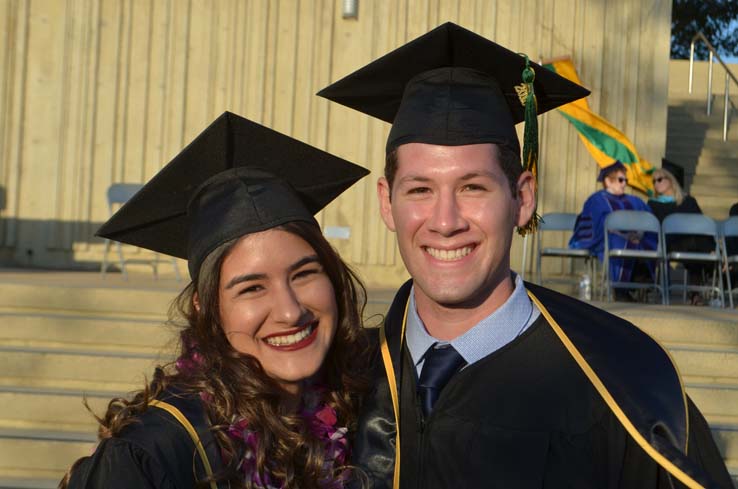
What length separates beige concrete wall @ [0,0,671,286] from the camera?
10.2 metres

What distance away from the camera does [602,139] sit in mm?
9883

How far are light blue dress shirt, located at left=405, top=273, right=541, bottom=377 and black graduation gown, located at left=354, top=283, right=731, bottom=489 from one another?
3cm

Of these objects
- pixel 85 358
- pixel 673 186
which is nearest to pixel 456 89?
pixel 85 358

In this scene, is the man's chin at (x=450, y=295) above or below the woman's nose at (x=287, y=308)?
above

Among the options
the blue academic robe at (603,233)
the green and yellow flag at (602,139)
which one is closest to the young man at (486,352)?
the blue academic robe at (603,233)

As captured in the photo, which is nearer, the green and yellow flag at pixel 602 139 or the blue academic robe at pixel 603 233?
the blue academic robe at pixel 603 233

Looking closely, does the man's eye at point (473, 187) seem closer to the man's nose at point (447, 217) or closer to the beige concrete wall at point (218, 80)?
the man's nose at point (447, 217)

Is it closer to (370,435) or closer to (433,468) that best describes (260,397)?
(370,435)

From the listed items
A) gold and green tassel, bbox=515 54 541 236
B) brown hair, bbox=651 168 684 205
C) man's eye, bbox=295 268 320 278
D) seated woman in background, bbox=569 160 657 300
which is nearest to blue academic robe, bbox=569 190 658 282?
seated woman in background, bbox=569 160 657 300

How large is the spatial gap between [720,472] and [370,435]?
0.73 m

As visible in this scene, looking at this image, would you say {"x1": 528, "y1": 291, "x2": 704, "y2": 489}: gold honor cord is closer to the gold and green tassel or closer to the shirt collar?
the shirt collar

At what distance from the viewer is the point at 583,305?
2.25 meters

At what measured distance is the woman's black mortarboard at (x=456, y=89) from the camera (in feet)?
7.72

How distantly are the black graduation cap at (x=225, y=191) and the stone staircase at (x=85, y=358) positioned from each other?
105 inches
